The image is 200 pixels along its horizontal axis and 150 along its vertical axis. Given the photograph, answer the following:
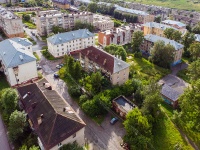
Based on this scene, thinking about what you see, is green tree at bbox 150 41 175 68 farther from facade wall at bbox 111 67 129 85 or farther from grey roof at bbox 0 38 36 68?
grey roof at bbox 0 38 36 68

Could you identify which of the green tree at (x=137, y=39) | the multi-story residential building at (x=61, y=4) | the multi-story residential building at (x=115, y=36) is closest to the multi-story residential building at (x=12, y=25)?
the multi-story residential building at (x=115, y=36)

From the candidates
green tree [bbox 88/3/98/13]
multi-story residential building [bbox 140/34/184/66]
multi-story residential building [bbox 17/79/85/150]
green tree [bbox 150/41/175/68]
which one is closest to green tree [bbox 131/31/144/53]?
multi-story residential building [bbox 140/34/184/66]

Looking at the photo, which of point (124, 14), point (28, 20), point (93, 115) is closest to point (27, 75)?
point (93, 115)

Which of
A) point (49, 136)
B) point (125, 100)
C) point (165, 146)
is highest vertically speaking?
point (49, 136)

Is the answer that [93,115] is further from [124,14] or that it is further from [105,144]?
[124,14]

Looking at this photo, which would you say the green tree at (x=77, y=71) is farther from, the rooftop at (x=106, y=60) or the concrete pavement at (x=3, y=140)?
the concrete pavement at (x=3, y=140)
